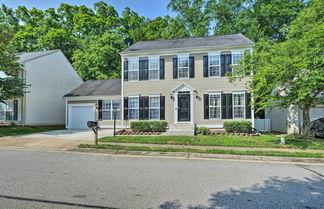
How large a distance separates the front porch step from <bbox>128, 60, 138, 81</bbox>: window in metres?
4.96

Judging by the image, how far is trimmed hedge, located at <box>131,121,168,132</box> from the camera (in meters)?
13.4

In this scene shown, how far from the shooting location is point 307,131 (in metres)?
10.1

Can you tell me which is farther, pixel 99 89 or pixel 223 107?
pixel 99 89

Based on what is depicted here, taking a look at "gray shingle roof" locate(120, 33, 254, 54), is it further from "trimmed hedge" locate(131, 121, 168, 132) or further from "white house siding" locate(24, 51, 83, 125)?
"white house siding" locate(24, 51, 83, 125)

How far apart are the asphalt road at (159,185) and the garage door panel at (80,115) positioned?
1026cm

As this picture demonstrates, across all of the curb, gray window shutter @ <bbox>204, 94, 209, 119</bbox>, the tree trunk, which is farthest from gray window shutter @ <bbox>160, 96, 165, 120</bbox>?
the tree trunk

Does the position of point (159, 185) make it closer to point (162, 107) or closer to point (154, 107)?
point (162, 107)

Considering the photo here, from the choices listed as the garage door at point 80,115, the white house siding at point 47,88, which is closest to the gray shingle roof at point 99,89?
the garage door at point 80,115

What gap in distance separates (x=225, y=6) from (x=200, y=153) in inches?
973

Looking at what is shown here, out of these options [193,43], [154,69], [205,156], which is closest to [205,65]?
[193,43]

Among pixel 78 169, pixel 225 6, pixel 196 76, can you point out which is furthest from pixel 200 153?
pixel 225 6

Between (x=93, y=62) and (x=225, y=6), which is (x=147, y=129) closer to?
(x=93, y=62)

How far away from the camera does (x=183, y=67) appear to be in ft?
46.9

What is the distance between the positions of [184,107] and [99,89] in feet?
27.3
